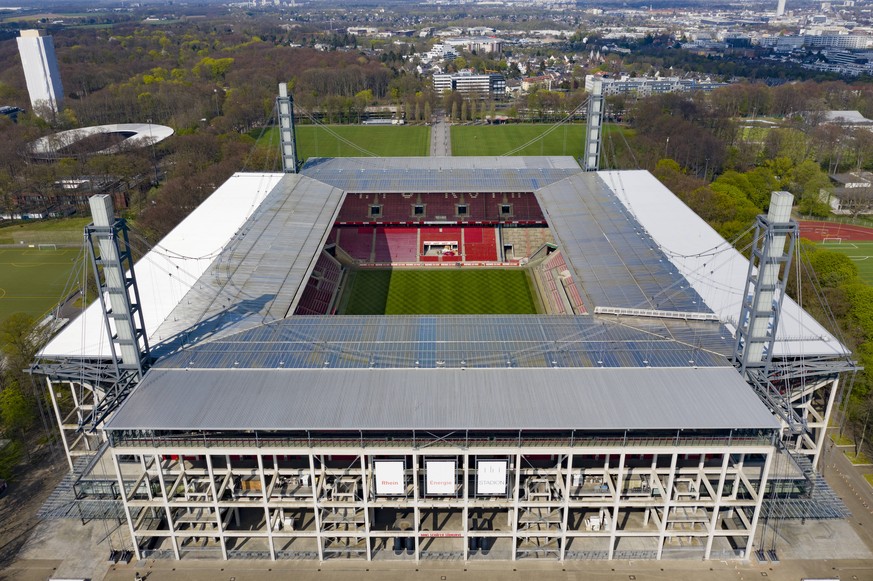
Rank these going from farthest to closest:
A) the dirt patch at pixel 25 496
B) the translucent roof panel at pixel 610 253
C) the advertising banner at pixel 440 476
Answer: the translucent roof panel at pixel 610 253 → the dirt patch at pixel 25 496 → the advertising banner at pixel 440 476

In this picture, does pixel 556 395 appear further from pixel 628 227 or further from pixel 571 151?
pixel 571 151

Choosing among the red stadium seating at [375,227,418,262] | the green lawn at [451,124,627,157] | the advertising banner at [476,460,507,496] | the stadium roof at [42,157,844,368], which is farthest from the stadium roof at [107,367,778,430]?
the green lawn at [451,124,627,157]

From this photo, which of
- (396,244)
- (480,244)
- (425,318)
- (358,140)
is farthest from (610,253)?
(358,140)

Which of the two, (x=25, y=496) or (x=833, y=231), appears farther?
(x=833, y=231)

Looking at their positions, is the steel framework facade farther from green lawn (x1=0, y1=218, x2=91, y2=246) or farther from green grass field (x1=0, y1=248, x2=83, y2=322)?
green lawn (x1=0, y1=218, x2=91, y2=246)

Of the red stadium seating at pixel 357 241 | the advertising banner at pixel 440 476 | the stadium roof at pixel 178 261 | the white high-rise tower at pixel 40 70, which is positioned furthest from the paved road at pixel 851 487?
the white high-rise tower at pixel 40 70

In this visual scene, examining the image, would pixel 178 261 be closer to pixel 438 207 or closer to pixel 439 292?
pixel 439 292

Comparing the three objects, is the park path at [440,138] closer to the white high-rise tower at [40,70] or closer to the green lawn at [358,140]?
the green lawn at [358,140]

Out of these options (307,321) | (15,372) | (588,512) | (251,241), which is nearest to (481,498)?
(588,512)
